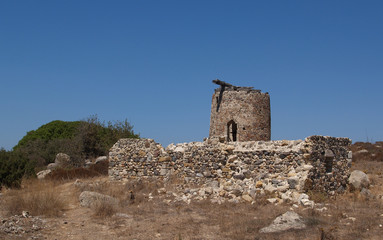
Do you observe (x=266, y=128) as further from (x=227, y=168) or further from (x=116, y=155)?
(x=116, y=155)

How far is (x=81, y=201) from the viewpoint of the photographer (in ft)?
37.4

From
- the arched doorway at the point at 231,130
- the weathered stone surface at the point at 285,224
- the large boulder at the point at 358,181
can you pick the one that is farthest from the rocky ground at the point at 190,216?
the arched doorway at the point at 231,130

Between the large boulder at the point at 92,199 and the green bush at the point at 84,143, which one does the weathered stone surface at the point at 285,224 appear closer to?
the large boulder at the point at 92,199

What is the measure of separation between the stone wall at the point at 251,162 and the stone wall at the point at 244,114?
395 centimetres

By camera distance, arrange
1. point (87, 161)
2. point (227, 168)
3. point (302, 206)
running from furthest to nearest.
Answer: point (87, 161), point (227, 168), point (302, 206)

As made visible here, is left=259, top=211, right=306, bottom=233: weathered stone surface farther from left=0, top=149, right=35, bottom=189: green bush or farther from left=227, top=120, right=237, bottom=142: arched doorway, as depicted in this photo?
left=0, top=149, right=35, bottom=189: green bush

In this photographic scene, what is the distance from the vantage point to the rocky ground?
26.3 ft

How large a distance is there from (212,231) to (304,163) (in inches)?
172

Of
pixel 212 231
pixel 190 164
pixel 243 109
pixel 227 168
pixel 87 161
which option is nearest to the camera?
pixel 212 231

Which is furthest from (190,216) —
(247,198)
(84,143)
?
(84,143)

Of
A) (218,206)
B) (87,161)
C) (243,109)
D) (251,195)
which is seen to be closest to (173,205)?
(218,206)

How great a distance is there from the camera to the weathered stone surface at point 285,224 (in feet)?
26.1

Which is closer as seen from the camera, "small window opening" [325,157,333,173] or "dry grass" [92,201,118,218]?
"dry grass" [92,201,118,218]

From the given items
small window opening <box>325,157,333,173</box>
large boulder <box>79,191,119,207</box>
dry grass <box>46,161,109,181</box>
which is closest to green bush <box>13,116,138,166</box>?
dry grass <box>46,161,109,181</box>
